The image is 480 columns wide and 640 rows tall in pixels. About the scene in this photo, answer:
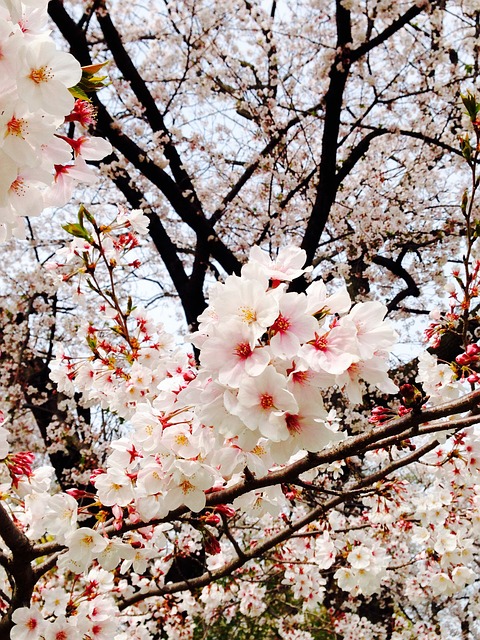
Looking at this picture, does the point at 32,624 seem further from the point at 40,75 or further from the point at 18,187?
the point at 40,75

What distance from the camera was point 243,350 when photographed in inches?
40.9

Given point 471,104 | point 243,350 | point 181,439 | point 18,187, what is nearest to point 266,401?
point 243,350

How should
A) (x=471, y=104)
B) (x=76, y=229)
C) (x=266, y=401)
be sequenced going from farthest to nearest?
(x=76, y=229) < (x=471, y=104) < (x=266, y=401)

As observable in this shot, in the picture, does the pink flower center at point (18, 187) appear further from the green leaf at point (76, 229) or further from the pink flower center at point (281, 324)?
the green leaf at point (76, 229)

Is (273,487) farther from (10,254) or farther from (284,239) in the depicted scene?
(10,254)

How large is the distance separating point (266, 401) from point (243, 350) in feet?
0.35

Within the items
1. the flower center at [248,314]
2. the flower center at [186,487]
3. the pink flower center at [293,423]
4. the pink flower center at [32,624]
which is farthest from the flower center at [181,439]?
the pink flower center at [32,624]

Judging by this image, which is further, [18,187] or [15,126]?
[18,187]

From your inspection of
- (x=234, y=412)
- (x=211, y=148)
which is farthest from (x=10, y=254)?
(x=234, y=412)

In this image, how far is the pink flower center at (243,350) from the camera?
1029 mm

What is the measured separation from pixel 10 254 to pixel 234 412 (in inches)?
311

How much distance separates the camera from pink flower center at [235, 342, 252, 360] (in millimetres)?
1029

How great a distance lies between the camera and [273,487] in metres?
1.52

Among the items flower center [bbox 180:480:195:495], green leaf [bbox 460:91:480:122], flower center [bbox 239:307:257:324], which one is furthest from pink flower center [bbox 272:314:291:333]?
green leaf [bbox 460:91:480:122]
